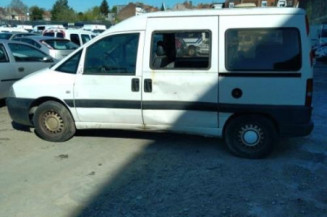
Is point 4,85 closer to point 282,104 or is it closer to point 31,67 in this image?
point 31,67

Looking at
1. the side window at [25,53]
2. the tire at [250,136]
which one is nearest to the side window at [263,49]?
the tire at [250,136]

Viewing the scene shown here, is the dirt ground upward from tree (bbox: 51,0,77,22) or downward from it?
A: downward

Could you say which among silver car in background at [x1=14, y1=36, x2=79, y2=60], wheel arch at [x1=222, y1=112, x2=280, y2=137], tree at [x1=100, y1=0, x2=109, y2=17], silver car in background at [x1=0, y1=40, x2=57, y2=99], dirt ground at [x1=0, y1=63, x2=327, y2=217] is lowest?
dirt ground at [x1=0, y1=63, x2=327, y2=217]

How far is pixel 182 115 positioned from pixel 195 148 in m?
0.63

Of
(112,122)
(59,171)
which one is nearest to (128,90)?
(112,122)

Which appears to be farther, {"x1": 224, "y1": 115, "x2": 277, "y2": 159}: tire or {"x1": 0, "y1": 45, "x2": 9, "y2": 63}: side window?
{"x1": 0, "y1": 45, "x2": 9, "y2": 63}: side window

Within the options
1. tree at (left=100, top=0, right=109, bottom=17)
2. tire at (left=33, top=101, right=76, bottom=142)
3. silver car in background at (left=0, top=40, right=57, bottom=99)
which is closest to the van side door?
tire at (left=33, top=101, right=76, bottom=142)

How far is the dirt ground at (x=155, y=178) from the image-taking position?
3902 millimetres

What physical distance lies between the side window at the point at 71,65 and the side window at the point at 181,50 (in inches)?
44.9

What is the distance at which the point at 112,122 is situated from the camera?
566 centimetres

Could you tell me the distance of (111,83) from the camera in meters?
5.47

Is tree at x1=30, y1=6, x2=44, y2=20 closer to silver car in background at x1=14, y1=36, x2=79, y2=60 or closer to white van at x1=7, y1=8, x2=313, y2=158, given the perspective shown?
silver car in background at x1=14, y1=36, x2=79, y2=60

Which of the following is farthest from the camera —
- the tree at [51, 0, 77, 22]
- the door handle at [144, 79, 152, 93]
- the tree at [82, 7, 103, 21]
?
the tree at [82, 7, 103, 21]

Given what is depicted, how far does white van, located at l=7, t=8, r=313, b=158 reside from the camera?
4910mm
